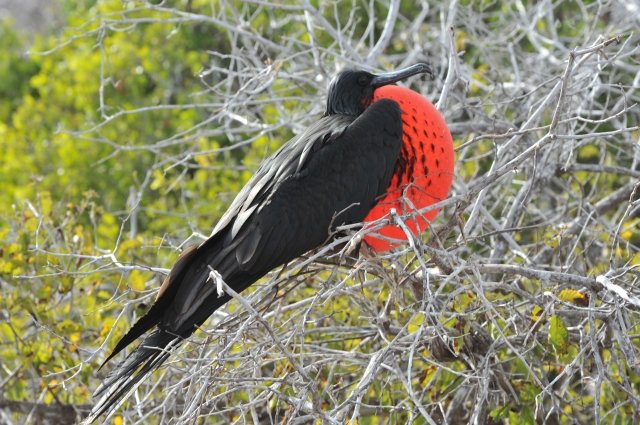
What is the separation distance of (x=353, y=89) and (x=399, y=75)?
132 mm

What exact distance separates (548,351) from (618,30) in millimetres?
1664

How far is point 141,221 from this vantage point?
17.0 feet

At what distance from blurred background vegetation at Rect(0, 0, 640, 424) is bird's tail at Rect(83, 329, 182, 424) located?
71 millimetres

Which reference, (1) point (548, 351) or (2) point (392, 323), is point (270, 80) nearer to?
(2) point (392, 323)

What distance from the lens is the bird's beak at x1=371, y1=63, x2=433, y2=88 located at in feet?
A: 9.27

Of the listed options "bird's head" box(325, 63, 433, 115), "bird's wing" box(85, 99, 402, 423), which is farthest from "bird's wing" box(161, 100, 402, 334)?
"bird's head" box(325, 63, 433, 115)

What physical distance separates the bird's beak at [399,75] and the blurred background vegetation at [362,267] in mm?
85

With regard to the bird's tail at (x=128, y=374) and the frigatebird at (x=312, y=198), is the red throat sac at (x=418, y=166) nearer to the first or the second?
the frigatebird at (x=312, y=198)

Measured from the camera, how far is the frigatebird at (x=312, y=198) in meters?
2.60

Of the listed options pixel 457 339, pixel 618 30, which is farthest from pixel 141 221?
pixel 457 339

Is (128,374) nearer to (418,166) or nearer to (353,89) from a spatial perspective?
(418,166)

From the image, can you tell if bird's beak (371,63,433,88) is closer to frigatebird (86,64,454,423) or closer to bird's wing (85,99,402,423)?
frigatebird (86,64,454,423)

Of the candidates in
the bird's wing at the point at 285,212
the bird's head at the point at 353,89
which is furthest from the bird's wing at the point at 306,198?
the bird's head at the point at 353,89

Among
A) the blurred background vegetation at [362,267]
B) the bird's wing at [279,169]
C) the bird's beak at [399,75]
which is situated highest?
the bird's beak at [399,75]
